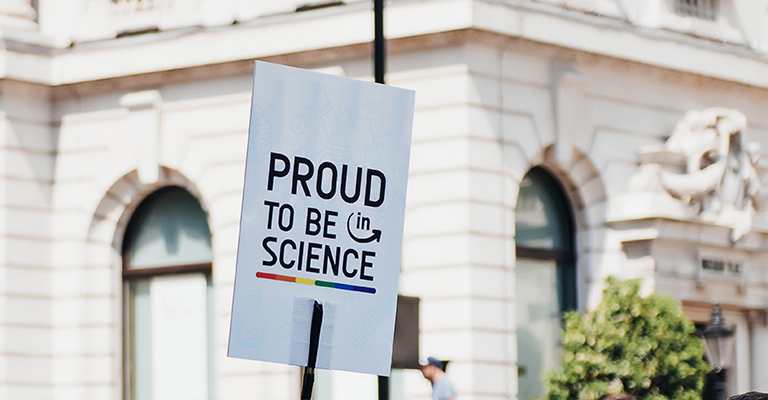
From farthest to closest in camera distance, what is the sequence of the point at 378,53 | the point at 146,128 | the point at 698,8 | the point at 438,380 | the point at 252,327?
the point at 698,8, the point at 146,128, the point at 438,380, the point at 378,53, the point at 252,327

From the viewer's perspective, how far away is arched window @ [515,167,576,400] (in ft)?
54.2

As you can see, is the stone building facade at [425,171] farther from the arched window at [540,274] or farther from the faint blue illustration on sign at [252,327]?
the faint blue illustration on sign at [252,327]

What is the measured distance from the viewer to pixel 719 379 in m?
14.2

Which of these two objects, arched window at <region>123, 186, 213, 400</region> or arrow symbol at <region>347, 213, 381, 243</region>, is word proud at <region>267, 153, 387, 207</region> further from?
arched window at <region>123, 186, 213, 400</region>

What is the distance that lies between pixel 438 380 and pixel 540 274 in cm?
411

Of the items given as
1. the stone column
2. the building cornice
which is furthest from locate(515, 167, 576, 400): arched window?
the stone column

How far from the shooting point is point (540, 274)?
1691 centimetres

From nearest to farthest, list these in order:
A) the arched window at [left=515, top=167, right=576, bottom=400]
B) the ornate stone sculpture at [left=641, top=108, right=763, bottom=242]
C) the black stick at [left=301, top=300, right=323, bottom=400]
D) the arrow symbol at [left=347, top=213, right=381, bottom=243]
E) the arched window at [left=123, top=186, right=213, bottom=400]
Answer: the black stick at [left=301, top=300, right=323, bottom=400]
the arrow symbol at [left=347, top=213, right=381, bottom=243]
the arched window at [left=515, top=167, right=576, bottom=400]
the ornate stone sculpture at [left=641, top=108, right=763, bottom=242]
the arched window at [left=123, top=186, right=213, bottom=400]

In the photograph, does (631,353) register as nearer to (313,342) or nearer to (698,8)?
(698,8)

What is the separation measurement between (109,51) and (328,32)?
3.18m

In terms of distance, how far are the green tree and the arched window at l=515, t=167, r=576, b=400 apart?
28.2 inches

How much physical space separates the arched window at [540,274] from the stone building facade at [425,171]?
0.03m

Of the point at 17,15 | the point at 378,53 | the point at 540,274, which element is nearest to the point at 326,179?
the point at 378,53

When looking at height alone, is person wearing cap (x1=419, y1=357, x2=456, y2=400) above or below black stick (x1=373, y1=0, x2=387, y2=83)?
below
